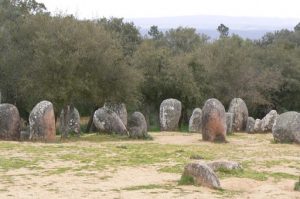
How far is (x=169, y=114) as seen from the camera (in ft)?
129

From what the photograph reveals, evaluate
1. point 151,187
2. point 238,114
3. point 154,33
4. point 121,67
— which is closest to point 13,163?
point 151,187

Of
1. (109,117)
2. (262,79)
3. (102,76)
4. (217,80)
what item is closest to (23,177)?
(102,76)

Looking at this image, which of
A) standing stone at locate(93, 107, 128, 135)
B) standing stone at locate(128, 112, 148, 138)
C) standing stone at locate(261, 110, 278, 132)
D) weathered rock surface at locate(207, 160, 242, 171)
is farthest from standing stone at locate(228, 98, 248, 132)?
weathered rock surface at locate(207, 160, 242, 171)

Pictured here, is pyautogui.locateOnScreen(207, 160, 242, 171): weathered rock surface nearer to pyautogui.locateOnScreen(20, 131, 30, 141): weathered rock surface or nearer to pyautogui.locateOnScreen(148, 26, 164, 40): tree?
pyautogui.locateOnScreen(20, 131, 30, 141): weathered rock surface

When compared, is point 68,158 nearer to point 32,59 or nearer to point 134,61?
point 32,59

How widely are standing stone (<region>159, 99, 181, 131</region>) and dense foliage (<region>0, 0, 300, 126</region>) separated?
6.68 ft

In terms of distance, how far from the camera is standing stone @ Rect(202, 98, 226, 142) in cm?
2923

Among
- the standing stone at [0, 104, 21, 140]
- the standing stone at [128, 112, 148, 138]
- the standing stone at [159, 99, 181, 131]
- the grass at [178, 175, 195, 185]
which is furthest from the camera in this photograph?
the standing stone at [159, 99, 181, 131]

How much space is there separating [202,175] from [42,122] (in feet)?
44.1

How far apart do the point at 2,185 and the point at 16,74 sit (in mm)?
20127

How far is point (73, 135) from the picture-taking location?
106ft

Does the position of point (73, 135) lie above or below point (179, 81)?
below

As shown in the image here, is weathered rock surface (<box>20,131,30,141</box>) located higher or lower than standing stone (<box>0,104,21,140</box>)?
lower

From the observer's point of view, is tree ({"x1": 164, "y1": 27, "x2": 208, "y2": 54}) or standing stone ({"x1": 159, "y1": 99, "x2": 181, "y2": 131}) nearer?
standing stone ({"x1": 159, "y1": 99, "x2": 181, "y2": 131})
